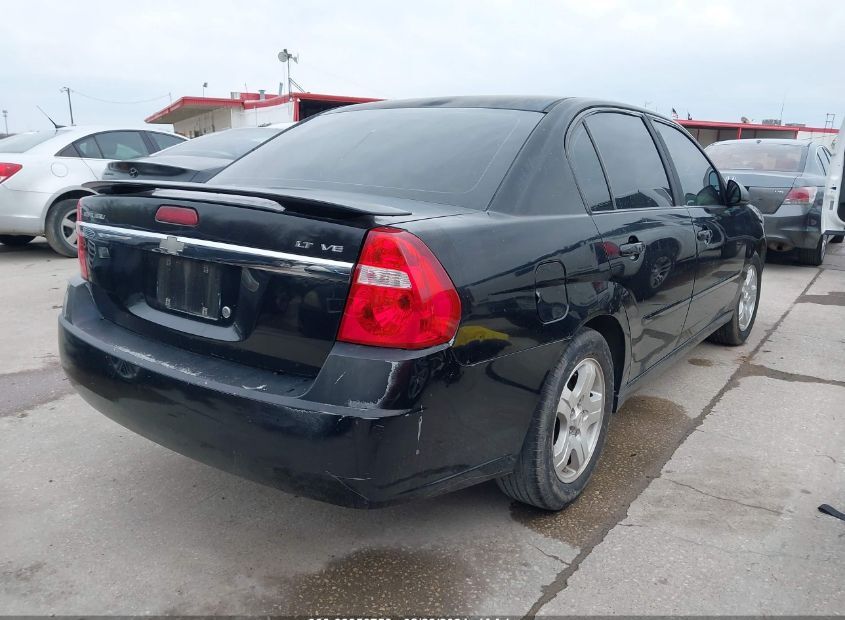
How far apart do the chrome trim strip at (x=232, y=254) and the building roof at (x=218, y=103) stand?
1492 cm

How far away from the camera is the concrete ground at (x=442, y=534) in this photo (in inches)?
87.0

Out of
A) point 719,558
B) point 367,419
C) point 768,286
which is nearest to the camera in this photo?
point 367,419

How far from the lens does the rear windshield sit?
2.54m

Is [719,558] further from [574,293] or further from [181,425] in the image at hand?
[181,425]

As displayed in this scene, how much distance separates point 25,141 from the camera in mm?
8305

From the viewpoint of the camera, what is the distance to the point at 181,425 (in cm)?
220

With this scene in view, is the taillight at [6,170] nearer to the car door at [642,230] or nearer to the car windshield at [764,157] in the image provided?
the car door at [642,230]

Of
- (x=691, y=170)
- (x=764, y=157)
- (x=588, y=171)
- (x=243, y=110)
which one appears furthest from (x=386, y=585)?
(x=243, y=110)

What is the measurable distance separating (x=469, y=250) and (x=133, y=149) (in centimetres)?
797

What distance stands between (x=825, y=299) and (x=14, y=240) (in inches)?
377

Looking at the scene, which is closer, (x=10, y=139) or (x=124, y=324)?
(x=124, y=324)

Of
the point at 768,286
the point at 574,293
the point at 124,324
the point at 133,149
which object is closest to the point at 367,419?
the point at 574,293

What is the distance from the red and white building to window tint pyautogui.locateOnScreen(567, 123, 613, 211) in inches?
481

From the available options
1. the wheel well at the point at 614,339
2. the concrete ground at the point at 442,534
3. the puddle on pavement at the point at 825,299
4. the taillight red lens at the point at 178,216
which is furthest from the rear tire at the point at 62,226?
the puddle on pavement at the point at 825,299
